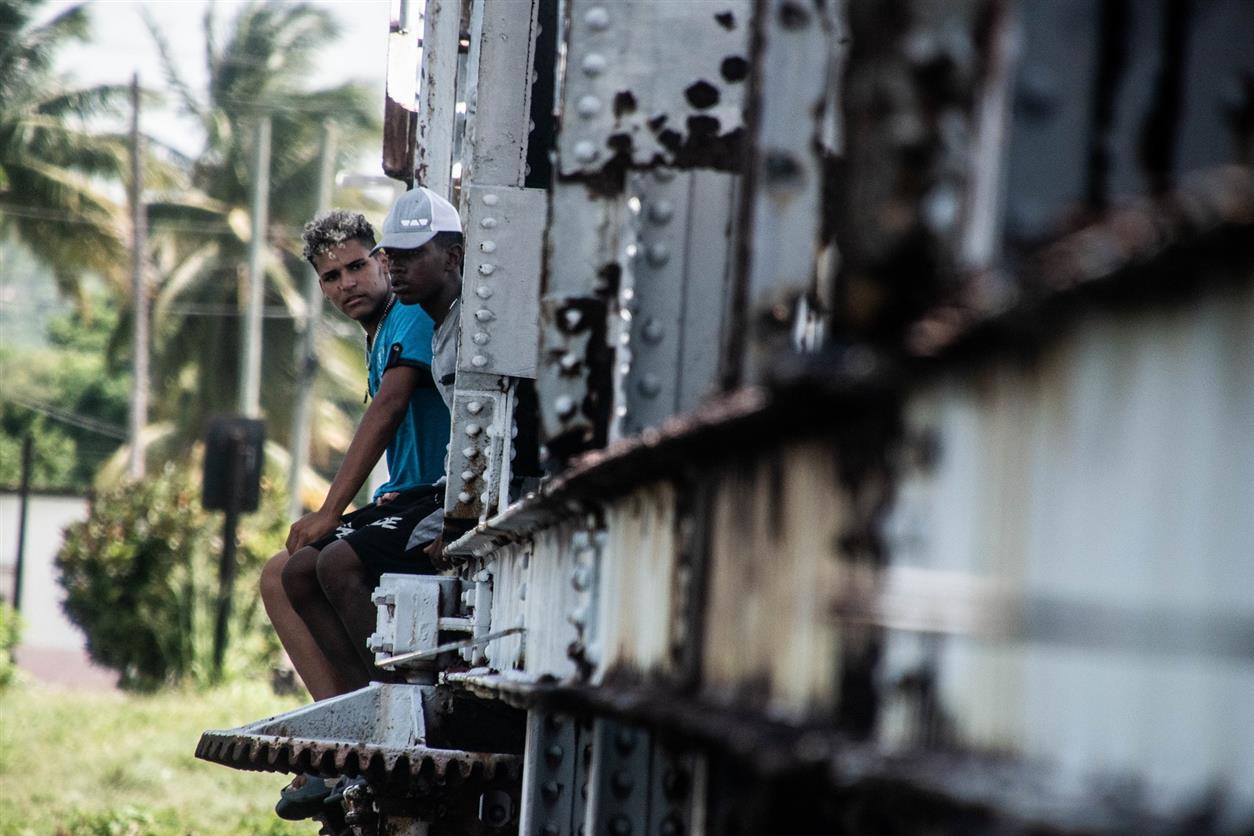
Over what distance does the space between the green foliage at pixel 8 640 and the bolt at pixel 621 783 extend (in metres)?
24.5

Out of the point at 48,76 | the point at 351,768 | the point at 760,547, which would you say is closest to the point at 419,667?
the point at 351,768

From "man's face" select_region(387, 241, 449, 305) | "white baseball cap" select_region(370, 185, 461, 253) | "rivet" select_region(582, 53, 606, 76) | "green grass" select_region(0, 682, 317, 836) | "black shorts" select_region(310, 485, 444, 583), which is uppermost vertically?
"white baseball cap" select_region(370, 185, 461, 253)

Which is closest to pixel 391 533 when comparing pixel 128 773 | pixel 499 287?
pixel 499 287

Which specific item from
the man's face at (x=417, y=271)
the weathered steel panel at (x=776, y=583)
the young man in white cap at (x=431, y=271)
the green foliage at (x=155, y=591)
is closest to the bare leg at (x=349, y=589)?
the young man in white cap at (x=431, y=271)

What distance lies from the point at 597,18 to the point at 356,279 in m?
3.99

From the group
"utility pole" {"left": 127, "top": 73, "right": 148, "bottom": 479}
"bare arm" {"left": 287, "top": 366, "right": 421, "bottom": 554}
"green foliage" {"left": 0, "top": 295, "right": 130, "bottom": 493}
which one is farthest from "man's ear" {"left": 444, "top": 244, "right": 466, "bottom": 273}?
"green foliage" {"left": 0, "top": 295, "right": 130, "bottom": 493}

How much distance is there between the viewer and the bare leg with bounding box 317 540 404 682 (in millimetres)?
6914

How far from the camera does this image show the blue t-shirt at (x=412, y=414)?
6922 millimetres

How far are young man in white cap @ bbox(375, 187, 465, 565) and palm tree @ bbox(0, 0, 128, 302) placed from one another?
110 feet

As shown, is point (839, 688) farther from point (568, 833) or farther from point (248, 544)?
point (248, 544)

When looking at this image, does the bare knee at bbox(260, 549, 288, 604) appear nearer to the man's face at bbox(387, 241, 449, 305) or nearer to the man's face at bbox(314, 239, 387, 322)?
the man's face at bbox(314, 239, 387, 322)

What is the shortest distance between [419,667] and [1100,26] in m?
4.72

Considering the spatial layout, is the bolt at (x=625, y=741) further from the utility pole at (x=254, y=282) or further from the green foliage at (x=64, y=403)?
the green foliage at (x=64, y=403)

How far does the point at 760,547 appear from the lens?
2455 millimetres
